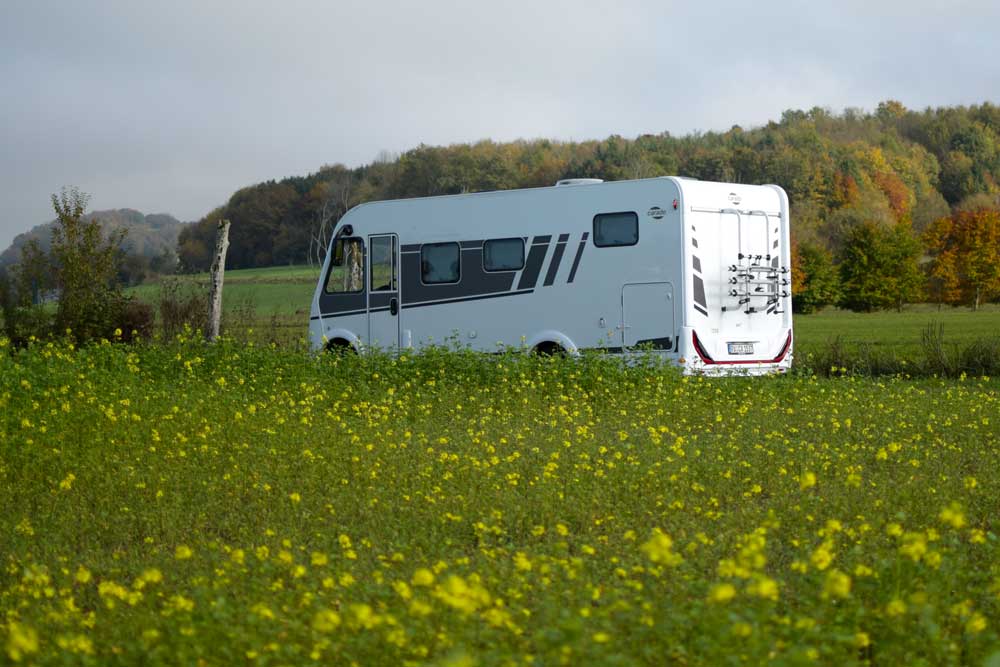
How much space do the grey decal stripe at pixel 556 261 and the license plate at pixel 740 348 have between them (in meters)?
Result: 2.41

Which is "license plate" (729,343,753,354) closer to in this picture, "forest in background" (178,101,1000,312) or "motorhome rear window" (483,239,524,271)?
"motorhome rear window" (483,239,524,271)

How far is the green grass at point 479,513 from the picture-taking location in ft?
12.1

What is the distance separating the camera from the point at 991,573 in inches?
186

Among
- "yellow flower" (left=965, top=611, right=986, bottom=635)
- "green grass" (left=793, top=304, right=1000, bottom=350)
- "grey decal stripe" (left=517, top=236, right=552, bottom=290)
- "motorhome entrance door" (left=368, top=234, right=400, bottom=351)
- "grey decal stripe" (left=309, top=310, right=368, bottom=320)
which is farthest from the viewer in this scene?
"green grass" (left=793, top=304, right=1000, bottom=350)

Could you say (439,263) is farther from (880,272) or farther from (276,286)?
(880,272)

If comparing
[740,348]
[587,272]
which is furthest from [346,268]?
[740,348]

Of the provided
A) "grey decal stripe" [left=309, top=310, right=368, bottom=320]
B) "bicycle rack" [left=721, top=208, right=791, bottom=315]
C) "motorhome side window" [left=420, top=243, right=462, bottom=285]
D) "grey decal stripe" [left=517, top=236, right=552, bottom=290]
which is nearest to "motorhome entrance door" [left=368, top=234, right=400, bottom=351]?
"grey decal stripe" [left=309, top=310, right=368, bottom=320]

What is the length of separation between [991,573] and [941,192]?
3203 inches

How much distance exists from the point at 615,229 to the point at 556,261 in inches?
35.2

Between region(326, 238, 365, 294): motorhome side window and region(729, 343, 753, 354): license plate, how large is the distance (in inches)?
209

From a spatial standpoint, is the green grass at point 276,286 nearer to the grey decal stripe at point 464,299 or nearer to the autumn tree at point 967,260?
the grey decal stripe at point 464,299

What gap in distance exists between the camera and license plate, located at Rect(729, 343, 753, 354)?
13810mm

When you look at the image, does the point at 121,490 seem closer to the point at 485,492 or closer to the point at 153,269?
the point at 485,492

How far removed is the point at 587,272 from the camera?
1403cm
